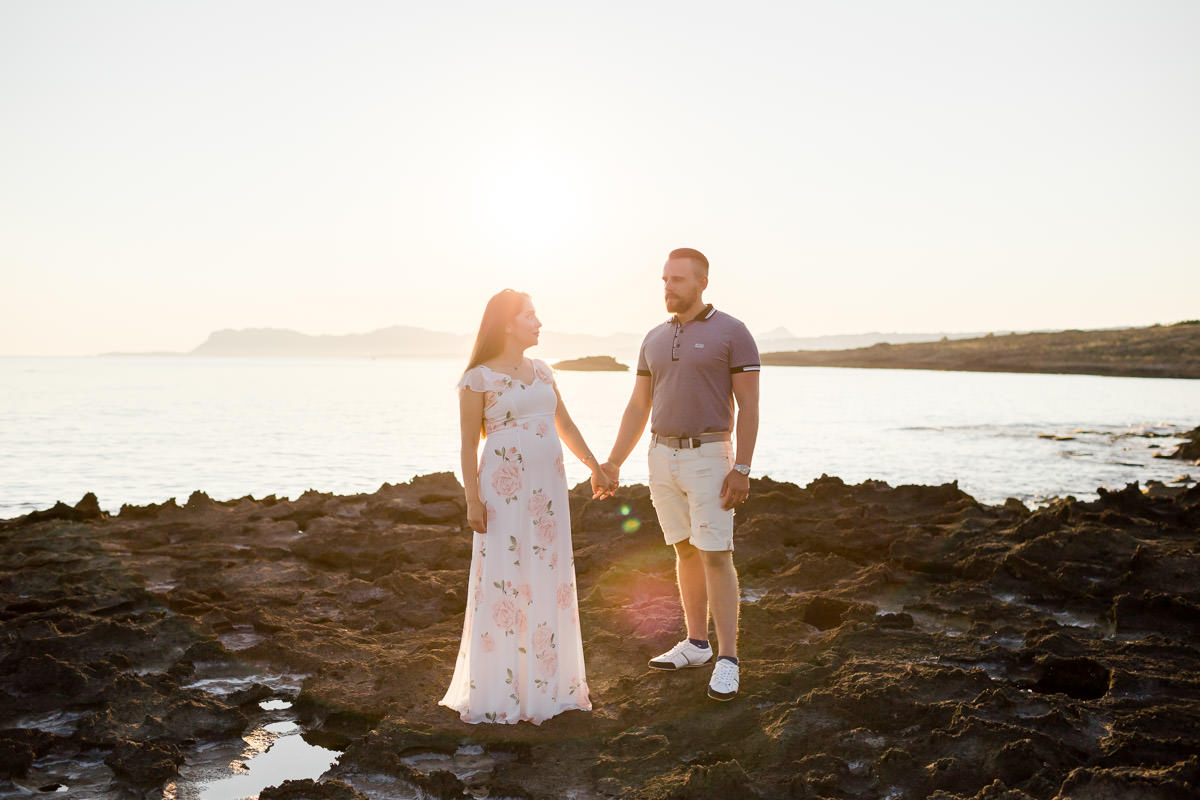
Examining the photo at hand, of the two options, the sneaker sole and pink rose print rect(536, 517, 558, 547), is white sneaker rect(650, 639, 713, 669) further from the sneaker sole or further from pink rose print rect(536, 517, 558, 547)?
pink rose print rect(536, 517, 558, 547)

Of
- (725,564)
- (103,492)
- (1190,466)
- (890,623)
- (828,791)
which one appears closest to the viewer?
(828,791)

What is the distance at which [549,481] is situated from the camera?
5.35m

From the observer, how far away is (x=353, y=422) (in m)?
32.3

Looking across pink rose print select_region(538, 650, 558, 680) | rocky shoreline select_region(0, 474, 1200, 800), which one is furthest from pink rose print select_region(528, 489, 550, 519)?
rocky shoreline select_region(0, 474, 1200, 800)

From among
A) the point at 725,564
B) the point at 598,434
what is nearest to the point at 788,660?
the point at 725,564

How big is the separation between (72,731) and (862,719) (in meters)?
4.45

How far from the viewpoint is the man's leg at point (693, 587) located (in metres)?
5.98

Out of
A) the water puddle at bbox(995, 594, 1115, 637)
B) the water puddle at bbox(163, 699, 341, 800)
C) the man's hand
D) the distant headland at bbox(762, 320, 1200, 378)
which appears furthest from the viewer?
the distant headland at bbox(762, 320, 1200, 378)

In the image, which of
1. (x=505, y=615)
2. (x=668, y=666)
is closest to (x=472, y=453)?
(x=505, y=615)

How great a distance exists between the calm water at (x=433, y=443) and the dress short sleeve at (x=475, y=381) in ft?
37.5

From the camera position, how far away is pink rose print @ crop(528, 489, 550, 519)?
17.4ft

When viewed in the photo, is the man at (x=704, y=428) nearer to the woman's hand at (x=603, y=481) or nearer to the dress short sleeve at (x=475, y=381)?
the woman's hand at (x=603, y=481)

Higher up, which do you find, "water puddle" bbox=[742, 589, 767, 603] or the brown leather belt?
the brown leather belt

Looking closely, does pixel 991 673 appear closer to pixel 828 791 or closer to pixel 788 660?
pixel 788 660
